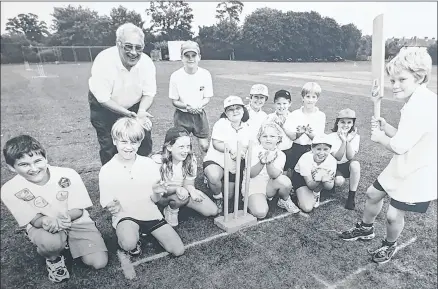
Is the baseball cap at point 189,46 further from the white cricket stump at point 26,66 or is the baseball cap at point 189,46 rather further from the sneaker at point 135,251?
the sneaker at point 135,251

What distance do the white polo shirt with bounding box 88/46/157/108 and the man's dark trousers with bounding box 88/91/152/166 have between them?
77mm

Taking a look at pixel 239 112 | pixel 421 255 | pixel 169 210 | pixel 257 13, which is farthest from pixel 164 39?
pixel 421 255

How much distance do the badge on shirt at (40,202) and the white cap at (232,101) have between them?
127cm

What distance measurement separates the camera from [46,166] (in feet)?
5.52

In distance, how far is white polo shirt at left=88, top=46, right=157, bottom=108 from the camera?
6.12 feet

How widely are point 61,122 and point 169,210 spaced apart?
102 cm

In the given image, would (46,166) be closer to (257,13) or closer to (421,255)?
(257,13)

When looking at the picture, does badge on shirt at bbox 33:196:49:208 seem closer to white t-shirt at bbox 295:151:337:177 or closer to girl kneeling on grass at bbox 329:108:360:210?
white t-shirt at bbox 295:151:337:177

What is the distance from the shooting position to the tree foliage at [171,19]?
1.78 metres

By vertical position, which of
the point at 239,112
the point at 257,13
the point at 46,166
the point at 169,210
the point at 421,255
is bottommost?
the point at 421,255

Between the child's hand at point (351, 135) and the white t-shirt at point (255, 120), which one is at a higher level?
the white t-shirt at point (255, 120)

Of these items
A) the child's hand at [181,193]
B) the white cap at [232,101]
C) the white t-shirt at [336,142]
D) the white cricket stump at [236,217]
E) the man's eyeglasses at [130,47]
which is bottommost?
the white cricket stump at [236,217]

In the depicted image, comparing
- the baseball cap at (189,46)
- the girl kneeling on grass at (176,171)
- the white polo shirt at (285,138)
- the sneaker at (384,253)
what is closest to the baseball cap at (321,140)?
the white polo shirt at (285,138)

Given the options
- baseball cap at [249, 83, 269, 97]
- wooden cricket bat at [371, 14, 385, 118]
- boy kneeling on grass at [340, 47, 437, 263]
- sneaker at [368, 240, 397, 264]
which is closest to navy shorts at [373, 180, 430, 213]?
boy kneeling on grass at [340, 47, 437, 263]
